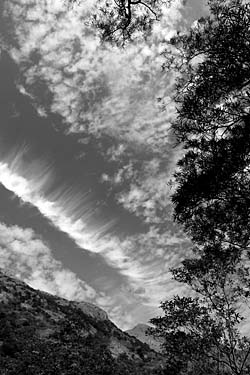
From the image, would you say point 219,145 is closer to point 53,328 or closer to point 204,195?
point 204,195

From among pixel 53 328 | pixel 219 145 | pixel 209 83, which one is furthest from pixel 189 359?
pixel 53 328

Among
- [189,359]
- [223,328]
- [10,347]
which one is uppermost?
[223,328]

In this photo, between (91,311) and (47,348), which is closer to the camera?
(47,348)

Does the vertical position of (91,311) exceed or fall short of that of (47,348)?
it exceeds it

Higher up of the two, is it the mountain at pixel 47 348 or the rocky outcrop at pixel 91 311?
the rocky outcrop at pixel 91 311

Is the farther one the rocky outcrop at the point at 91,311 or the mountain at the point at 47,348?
the rocky outcrop at the point at 91,311

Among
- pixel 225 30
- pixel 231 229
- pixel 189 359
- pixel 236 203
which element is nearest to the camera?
pixel 225 30

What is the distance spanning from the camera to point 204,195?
10258 mm

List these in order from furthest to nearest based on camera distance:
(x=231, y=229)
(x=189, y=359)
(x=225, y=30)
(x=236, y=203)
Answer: (x=189, y=359) → (x=231, y=229) → (x=236, y=203) → (x=225, y=30)

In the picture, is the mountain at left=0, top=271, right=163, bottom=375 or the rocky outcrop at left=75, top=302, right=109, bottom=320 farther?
the rocky outcrop at left=75, top=302, right=109, bottom=320

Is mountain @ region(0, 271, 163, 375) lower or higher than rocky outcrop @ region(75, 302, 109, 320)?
lower

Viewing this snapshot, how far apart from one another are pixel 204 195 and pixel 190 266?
7.95m

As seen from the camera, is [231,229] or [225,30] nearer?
[225,30]

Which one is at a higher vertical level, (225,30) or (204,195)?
(225,30)
